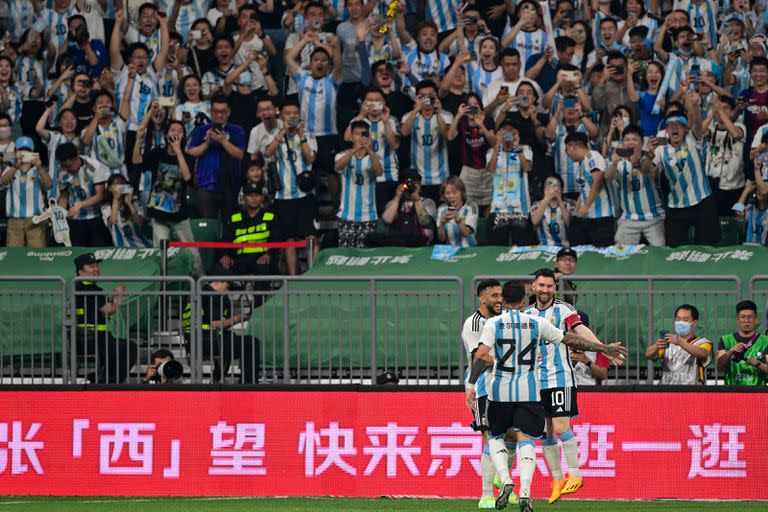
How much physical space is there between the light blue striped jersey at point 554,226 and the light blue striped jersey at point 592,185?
30 cm

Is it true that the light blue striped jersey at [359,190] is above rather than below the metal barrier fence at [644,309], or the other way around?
above

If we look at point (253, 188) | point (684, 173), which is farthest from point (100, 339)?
point (684, 173)

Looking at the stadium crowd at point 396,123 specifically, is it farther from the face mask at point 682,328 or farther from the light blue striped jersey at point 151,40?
the face mask at point 682,328

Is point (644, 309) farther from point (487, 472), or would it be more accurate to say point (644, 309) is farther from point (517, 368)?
point (517, 368)

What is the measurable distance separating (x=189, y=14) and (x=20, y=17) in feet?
9.43

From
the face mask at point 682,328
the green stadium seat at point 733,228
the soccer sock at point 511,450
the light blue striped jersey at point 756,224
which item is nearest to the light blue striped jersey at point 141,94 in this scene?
the green stadium seat at point 733,228

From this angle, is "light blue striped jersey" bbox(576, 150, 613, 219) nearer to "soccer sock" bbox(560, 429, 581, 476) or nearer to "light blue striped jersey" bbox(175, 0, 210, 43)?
"soccer sock" bbox(560, 429, 581, 476)

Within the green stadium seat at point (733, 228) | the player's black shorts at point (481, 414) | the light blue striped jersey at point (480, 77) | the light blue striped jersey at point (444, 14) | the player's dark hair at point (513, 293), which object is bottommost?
the player's black shorts at point (481, 414)

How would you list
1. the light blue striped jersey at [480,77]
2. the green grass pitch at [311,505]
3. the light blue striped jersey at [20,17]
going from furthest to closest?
the light blue striped jersey at [20,17] < the light blue striped jersey at [480,77] < the green grass pitch at [311,505]

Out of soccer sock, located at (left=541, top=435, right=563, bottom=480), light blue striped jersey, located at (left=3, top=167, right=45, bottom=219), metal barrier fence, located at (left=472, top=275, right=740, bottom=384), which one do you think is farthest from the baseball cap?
soccer sock, located at (left=541, top=435, right=563, bottom=480)

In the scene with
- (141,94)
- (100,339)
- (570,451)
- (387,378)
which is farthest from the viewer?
(141,94)

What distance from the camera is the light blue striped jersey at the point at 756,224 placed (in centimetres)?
1862

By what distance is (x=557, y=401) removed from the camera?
43.0ft

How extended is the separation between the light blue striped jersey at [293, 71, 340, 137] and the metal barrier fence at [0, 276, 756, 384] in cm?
472
